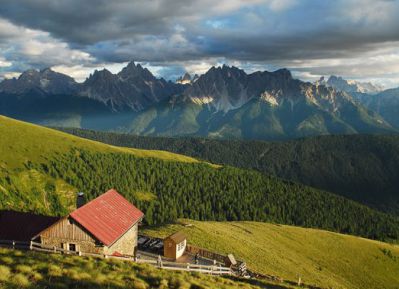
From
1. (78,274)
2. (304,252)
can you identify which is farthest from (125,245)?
(304,252)

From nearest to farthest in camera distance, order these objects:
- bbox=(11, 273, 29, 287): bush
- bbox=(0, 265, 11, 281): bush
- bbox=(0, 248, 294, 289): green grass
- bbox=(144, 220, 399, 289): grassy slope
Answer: bbox=(11, 273, 29, 287): bush → bbox=(0, 265, 11, 281): bush → bbox=(0, 248, 294, 289): green grass → bbox=(144, 220, 399, 289): grassy slope

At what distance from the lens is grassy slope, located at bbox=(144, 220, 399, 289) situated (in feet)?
222

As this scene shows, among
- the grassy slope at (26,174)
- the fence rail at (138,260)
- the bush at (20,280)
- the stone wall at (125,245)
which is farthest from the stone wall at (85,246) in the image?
the grassy slope at (26,174)

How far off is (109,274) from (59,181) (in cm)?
15403

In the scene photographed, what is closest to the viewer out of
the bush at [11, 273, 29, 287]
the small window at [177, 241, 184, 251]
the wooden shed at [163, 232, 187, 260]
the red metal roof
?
the bush at [11, 273, 29, 287]

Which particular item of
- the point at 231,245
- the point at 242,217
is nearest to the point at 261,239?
the point at 231,245

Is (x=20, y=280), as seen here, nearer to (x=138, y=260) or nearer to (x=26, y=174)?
(x=138, y=260)

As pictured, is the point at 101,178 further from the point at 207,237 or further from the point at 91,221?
Result: the point at 91,221

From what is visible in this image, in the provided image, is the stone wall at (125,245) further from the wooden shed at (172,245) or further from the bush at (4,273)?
the bush at (4,273)

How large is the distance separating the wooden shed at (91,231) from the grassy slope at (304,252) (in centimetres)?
2098

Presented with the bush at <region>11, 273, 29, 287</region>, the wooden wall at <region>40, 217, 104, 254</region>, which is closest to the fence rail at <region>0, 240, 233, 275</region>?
the wooden wall at <region>40, 217, 104, 254</region>

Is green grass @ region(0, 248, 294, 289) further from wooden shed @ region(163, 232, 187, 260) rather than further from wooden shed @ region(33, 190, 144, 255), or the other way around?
wooden shed @ region(163, 232, 187, 260)

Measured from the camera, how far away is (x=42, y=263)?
Answer: 29562 mm

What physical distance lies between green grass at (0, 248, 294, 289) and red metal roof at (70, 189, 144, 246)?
8.15 m
